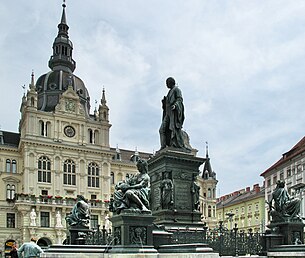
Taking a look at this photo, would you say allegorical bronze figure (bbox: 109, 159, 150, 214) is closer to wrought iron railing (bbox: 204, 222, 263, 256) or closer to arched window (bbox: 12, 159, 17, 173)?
wrought iron railing (bbox: 204, 222, 263, 256)

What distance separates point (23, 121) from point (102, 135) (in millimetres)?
11300

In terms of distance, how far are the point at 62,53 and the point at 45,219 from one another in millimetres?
26279

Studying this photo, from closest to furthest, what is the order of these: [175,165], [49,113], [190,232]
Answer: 1. [190,232]
2. [175,165]
3. [49,113]

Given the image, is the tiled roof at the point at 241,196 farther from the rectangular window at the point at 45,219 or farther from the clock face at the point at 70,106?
the rectangular window at the point at 45,219

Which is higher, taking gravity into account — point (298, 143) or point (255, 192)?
point (298, 143)

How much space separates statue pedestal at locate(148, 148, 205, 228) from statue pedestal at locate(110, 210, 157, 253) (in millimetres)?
2091

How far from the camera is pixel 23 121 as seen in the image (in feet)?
207

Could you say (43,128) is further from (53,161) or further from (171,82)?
(171,82)

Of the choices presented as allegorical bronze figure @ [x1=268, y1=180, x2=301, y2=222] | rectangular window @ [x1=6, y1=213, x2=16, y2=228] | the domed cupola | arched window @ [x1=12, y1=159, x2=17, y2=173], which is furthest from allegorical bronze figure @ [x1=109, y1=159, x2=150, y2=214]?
the domed cupola

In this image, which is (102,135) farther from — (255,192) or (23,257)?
(23,257)

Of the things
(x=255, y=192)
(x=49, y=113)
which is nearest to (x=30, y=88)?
(x=49, y=113)

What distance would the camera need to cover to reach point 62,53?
69.6m

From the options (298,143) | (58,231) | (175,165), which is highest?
(298,143)

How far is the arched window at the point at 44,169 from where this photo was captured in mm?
59469
